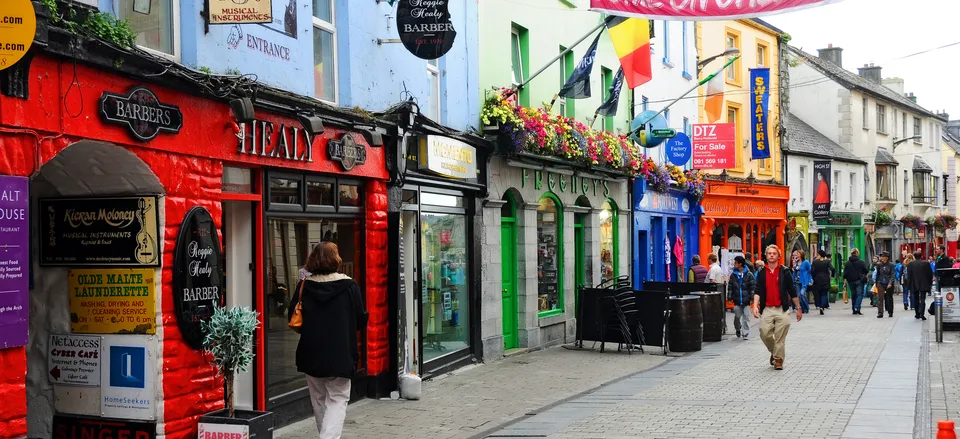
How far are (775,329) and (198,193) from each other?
9042 millimetres

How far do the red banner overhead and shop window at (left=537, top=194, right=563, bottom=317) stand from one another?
902 centimetres

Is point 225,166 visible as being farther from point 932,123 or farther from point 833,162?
point 932,123

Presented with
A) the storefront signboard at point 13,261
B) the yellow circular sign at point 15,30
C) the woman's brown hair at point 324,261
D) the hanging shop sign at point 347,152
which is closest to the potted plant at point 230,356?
the woman's brown hair at point 324,261

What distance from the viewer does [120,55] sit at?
8.02m

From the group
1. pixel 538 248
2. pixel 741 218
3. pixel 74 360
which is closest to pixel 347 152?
pixel 74 360

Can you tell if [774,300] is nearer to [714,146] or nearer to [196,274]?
[196,274]

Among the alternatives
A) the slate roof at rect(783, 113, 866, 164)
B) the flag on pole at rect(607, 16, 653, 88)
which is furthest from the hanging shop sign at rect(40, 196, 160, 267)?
the slate roof at rect(783, 113, 866, 164)

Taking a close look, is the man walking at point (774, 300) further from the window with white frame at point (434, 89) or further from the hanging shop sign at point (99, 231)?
the hanging shop sign at point (99, 231)

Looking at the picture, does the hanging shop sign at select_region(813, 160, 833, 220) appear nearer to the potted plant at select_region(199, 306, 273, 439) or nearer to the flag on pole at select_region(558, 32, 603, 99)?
the flag on pole at select_region(558, 32, 603, 99)

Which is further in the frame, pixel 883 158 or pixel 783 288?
pixel 883 158

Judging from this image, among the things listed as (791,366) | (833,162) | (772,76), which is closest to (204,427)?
(791,366)

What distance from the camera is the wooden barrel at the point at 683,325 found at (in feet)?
59.5

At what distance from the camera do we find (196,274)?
30.2ft

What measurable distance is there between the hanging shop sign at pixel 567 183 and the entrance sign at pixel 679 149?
252 cm
